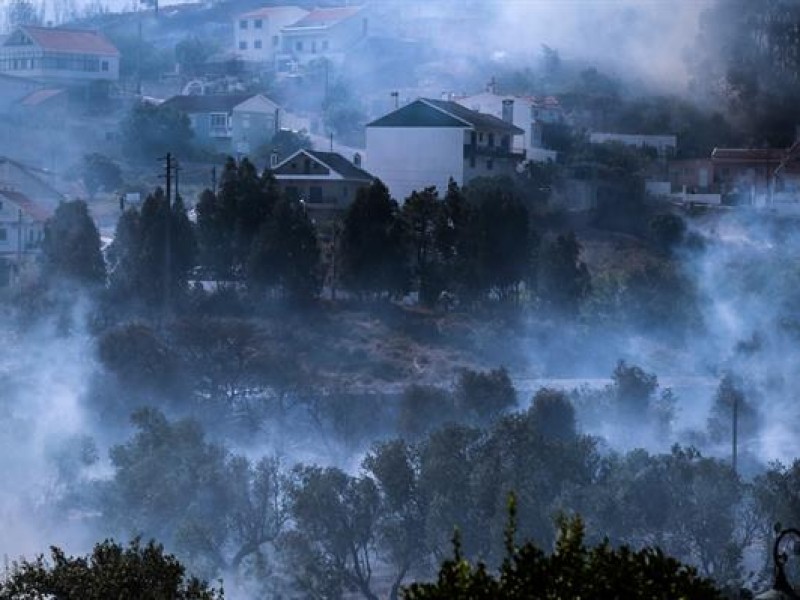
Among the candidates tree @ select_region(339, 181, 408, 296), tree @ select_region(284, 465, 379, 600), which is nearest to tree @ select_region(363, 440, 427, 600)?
tree @ select_region(284, 465, 379, 600)

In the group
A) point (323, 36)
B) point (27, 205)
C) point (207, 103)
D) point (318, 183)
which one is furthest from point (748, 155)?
point (323, 36)

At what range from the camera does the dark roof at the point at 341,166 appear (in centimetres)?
1889

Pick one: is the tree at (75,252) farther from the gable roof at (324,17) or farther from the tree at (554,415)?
the gable roof at (324,17)

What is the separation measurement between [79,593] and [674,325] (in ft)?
32.8

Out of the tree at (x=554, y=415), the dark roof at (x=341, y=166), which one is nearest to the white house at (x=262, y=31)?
the dark roof at (x=341, y=166)

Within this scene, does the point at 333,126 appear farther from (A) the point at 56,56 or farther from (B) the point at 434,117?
(B) the point at 434,117

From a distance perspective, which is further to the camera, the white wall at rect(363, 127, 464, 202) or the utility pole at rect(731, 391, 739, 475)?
the white wall at rect(363, 127, 464, 202)

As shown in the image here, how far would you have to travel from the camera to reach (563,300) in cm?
1526

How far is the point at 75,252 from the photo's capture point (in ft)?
50.9

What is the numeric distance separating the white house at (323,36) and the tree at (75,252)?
16.7 m

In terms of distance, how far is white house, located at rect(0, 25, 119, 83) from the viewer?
91.1 feet

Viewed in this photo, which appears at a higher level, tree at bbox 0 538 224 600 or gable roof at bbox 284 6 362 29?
gable roof at bbox 284 6 362 29

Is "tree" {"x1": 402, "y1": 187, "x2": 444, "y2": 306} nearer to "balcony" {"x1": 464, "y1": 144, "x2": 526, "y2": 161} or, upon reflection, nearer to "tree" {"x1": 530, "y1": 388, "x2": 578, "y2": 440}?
"balcony" {"x1": 464, "y1": 144, "x2": 526, "y2": 161}

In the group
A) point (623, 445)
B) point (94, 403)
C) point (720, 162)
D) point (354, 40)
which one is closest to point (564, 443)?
point (623, 445)
